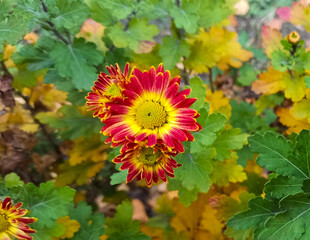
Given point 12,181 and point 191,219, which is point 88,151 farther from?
point 191,219

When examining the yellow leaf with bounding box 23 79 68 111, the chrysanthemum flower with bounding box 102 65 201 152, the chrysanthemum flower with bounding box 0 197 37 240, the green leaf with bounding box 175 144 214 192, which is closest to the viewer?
the chrysanthemum flower with bounding box 102 65 201 152

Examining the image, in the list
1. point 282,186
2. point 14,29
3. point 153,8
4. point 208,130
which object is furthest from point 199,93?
point 14,29

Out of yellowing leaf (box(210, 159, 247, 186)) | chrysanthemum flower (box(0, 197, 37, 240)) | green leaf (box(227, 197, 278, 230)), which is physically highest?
yellowing leaf (box(210, 159, 247, 186))

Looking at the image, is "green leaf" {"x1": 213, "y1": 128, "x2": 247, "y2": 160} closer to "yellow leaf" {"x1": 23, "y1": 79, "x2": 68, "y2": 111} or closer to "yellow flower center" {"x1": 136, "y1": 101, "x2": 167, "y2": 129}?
"yellow flower center" {"x1": 136, "y1": 101, "x2": 167, "y2": 129}

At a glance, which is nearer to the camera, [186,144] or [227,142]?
[186,144]

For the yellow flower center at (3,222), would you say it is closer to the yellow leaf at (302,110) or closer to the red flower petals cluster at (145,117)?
the red flower petals cluster at (145,117)

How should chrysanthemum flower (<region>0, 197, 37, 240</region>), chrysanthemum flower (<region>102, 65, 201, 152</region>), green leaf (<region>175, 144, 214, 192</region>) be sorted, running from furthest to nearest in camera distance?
green leaf (<region>175, 144, 214, 192</region>) < chrysanthemum flower (<region>0, 197, 37, 240</region>) < chrysanthemum flower (<region>102, 65, 201, 152</region>)

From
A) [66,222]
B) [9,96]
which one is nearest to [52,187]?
[66,222]

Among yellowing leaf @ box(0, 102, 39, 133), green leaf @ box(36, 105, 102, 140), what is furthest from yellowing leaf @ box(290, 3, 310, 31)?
yellowing leaf @ box(0, 102, 39, 133)
